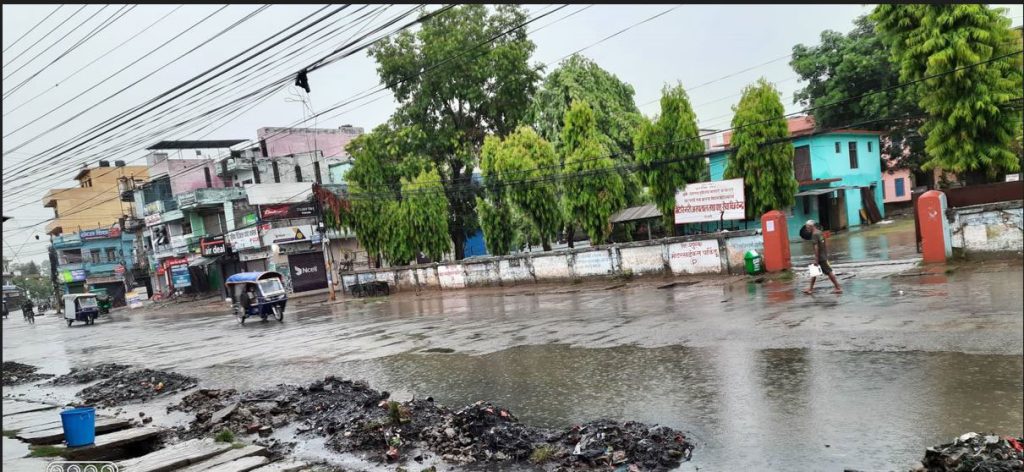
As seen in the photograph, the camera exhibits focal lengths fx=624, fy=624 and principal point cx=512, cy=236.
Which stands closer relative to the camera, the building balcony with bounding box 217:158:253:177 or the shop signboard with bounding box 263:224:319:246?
the shop signboard with bounding box 263:224:319:246

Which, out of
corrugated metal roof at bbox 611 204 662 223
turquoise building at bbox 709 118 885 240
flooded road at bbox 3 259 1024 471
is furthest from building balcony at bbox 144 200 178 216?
turquoise building at bbox 709 118 885 240

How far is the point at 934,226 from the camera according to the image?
15688 mm

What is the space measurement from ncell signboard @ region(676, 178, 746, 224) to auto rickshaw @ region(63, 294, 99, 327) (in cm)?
3444

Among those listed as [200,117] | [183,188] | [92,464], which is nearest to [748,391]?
[92,464]

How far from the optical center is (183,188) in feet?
163

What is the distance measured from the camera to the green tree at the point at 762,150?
869 inches

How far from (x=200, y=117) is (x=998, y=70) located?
65.3 ft

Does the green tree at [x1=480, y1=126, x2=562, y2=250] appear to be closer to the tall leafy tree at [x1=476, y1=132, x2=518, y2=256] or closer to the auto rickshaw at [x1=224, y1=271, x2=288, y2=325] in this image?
the tall leafy tree at [x1=476, y1=132, x2=518, y2=256]

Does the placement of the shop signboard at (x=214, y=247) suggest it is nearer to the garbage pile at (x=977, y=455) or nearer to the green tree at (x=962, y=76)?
the green tree at (x=962, y=76)

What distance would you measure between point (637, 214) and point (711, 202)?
1092cm

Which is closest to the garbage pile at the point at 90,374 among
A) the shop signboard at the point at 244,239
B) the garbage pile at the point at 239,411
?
the garbage pile at the point at 239,411

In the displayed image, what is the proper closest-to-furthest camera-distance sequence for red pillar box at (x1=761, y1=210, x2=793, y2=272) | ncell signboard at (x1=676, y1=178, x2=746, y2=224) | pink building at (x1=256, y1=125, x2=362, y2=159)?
red pillar box at (x1=761, y1=210, x2=793, y2=272)
ncell signboard at (x1=676, y1=178, x2=746, y2=224)
pink building at (x1=256, y1=125, x2=362, y2=159)

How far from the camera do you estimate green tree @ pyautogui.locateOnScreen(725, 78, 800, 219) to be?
22078 millimetres

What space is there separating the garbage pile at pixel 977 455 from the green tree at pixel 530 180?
2322 cm
